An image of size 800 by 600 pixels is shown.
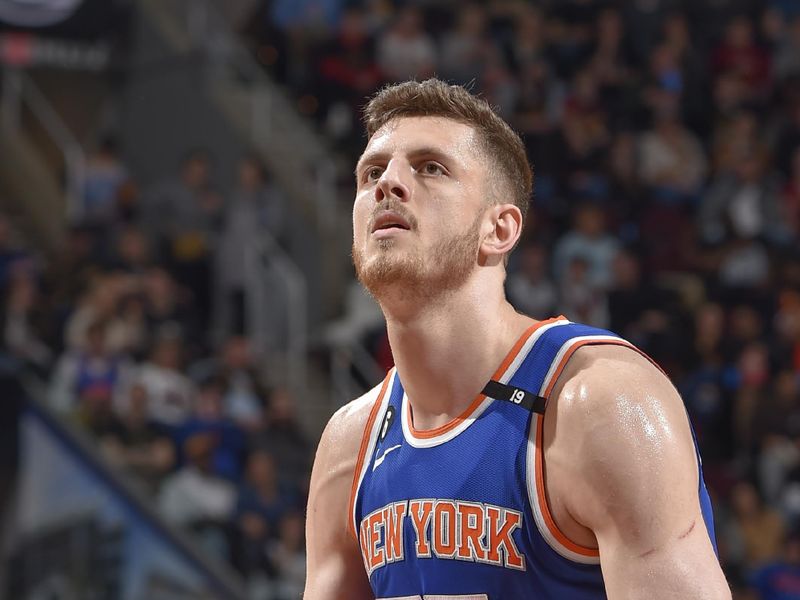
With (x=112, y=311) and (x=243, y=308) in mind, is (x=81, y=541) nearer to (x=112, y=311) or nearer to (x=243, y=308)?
(x=112, y=311)

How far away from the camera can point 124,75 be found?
14.4 metres

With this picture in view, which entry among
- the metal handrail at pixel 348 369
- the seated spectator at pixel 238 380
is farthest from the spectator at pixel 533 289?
the seated spectator at pixel 238 380

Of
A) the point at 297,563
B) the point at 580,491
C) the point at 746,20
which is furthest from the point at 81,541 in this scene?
the point at 746,20

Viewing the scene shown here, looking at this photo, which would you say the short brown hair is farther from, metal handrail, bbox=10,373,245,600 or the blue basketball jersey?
metal handrail, bbox=10,373,245,600

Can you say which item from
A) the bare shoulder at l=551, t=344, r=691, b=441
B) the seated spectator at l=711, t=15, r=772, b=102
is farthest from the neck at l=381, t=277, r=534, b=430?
the seated spectator at l=711, t=15, r=772, b=102

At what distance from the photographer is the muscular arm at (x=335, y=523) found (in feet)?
11.7

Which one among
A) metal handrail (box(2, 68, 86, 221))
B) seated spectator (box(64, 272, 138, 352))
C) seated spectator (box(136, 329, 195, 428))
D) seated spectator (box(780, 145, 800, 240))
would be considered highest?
metal handrail (box(2, 68, 86, 221))

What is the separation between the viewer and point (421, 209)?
10.5 ft

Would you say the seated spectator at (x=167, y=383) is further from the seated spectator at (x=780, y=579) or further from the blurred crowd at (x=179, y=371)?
the seated spectator at (x=780, y=579)

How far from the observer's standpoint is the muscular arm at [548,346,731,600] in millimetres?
2721

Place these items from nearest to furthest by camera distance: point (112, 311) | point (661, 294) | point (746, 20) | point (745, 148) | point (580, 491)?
point (580, 491)
point (112, 311)
point (661, 294)
point (745, 148)
point (746, 20)

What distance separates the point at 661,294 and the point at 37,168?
6436 millimetres

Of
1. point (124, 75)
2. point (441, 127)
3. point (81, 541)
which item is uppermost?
point (124, 75)

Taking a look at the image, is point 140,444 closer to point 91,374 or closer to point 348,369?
point 91,374
